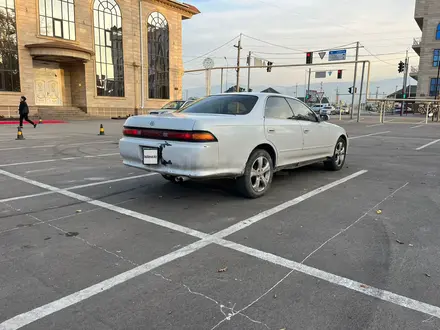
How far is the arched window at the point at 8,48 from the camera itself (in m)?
25.2

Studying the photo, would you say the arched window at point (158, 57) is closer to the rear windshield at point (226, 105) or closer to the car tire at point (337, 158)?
the car tire at point (337, 158)

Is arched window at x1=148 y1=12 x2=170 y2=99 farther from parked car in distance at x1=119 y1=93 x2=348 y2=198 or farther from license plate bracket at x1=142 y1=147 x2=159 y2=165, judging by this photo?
license plate bracket at x1=142 y1=147 x2=159 y2=165

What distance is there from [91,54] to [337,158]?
27.4 m

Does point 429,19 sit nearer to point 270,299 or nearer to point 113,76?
point 113,76

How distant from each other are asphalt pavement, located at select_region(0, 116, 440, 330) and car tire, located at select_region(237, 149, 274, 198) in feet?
0.49

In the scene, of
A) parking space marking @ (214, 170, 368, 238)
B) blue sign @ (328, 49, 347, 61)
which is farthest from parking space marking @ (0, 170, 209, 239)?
blue sign @ (328, 49, 347, 61)

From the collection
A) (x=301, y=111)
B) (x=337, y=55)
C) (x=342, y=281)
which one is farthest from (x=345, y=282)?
(x=337, y=55)

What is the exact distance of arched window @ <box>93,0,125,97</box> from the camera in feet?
103

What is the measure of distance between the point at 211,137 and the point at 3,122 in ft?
76.9

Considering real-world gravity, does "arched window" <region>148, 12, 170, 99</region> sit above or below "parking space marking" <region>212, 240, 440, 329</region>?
above

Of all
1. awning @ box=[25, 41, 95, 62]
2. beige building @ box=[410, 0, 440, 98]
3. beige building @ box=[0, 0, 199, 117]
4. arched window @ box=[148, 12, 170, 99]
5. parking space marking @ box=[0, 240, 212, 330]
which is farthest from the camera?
beige building @ box=[410, 0, 440, 98]

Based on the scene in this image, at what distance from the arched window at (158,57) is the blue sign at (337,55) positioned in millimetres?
16767

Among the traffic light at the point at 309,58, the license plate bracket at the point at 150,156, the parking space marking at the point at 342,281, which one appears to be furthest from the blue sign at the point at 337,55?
the parking space marking at the point at 342,281

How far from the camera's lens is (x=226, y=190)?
231 inches
